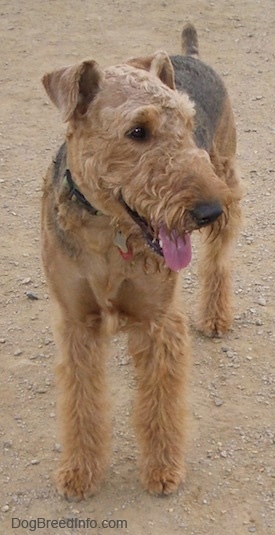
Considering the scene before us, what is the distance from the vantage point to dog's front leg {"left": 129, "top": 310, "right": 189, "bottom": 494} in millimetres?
3428

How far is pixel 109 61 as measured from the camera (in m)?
7.85

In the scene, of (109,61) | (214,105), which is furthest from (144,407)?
(109,61)

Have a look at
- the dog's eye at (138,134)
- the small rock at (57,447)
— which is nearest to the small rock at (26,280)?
the small rock at (57,447)

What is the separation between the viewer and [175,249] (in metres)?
2.75

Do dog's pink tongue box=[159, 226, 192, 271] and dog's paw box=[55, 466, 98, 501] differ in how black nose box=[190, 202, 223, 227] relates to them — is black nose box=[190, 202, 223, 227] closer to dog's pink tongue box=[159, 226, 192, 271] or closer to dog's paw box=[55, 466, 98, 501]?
dog's pink tongue box=[159, 226, 192, 271]

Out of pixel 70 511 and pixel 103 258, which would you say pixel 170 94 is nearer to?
pixel 103 258

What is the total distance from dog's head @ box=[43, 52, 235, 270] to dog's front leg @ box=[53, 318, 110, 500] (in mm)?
752

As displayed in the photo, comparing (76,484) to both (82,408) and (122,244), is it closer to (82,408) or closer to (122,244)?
(82,408)

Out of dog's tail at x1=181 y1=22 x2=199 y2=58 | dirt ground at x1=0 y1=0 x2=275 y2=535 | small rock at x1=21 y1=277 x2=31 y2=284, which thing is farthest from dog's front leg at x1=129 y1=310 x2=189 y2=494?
dog's tail at x1=181 y1=22 x2=199 y2=58

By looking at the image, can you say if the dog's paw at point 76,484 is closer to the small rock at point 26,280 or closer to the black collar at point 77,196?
the black collar at point 77,196

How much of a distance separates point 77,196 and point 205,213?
2.40 feet

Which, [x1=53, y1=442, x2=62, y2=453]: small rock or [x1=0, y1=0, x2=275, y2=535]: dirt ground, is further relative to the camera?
[x1=53, y1=442, x2=62, y2=453]: small rock

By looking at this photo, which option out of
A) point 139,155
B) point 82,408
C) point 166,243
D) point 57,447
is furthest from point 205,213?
point 57,447

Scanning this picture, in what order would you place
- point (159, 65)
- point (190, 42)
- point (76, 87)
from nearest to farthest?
point (76, 87)
point (159, 65)
point (190, 42)
